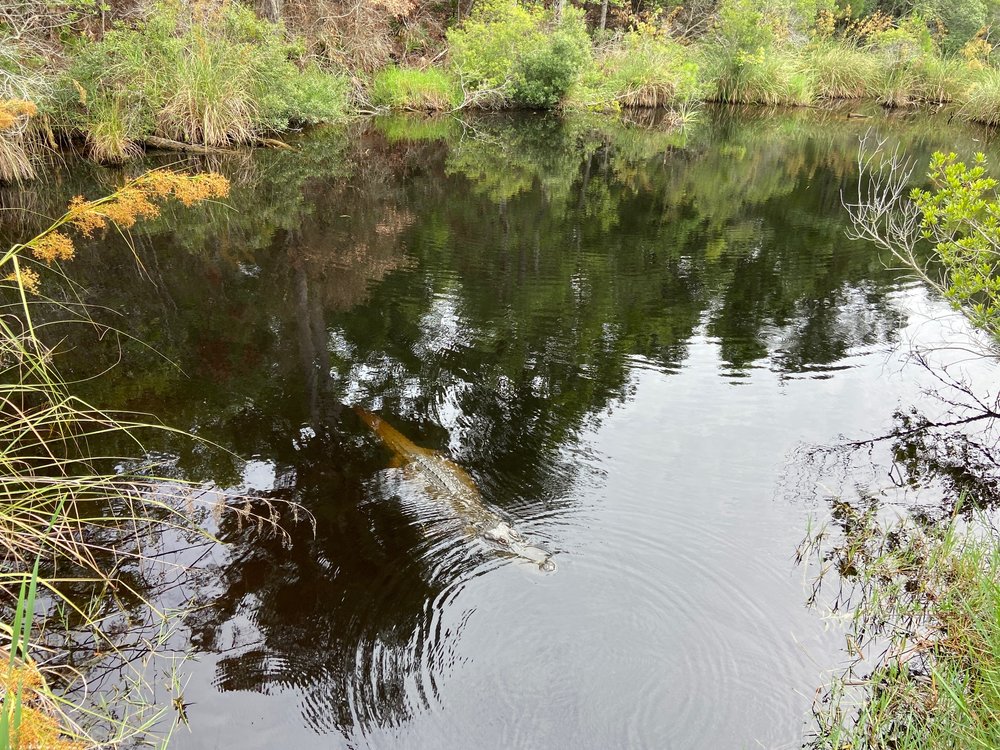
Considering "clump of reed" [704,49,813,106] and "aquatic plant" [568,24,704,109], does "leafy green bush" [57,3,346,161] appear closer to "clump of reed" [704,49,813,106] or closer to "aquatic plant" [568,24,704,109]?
"aquatic plant" [568,24,704,109]

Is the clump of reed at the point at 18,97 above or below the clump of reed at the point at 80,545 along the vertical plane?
above

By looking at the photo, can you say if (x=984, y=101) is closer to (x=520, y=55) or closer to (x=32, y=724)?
(x=520, y=55)

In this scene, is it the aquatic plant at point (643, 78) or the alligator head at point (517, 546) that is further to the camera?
the aquatic plant at point (643, 78)

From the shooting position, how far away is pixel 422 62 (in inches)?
754

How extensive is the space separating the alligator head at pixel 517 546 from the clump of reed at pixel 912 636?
1279 millimetres

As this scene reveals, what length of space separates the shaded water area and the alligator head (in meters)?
0.06

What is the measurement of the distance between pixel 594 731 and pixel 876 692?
3.76 ft

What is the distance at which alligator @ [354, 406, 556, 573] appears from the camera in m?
3.51

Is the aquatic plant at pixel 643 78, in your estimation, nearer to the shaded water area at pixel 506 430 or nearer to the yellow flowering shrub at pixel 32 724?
the shaded water area at pixel 506 430

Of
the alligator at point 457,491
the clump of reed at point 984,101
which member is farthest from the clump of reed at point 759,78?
the alligator at point 457,491

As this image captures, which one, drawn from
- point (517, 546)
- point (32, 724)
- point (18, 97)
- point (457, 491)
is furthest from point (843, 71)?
point (32, 724)

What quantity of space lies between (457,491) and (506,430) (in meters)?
0.80

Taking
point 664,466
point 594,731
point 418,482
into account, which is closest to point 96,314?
point 418,482

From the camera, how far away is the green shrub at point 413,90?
683 inches
